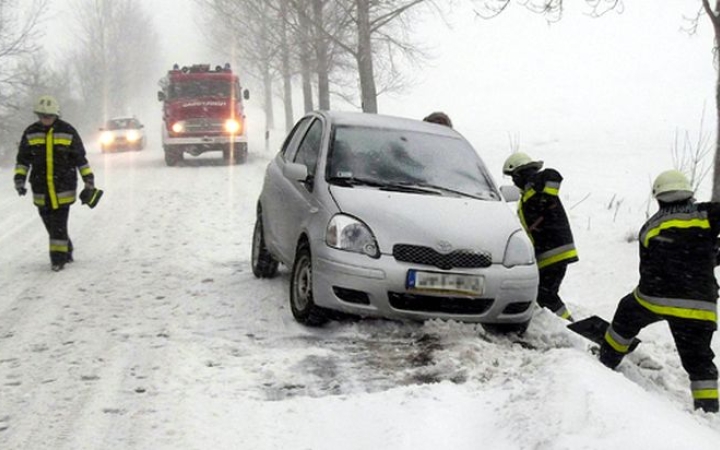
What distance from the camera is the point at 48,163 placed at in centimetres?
766

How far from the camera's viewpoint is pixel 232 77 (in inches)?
782

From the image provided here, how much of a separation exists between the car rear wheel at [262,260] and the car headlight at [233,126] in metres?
12.2

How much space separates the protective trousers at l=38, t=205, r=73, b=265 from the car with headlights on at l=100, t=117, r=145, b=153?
68.1 feet

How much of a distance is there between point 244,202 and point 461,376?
8814 mm

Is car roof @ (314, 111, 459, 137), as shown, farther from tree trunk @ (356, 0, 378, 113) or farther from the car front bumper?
tree trunk @ (356, 0, 378, 113)

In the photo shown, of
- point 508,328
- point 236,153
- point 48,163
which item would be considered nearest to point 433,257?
point 508,328

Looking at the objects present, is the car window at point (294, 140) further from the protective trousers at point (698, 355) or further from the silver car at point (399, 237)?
the protective trousers at point (698, 355)

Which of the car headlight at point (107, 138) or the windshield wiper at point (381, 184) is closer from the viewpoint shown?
the windshield wiper at point (381, 184)

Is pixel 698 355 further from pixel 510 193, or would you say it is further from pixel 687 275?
pixel 510 193

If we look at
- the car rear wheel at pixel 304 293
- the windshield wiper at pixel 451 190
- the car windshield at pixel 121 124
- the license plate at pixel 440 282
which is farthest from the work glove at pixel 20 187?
the car windshield at pixel 121 124

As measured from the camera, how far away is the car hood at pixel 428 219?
200 inches

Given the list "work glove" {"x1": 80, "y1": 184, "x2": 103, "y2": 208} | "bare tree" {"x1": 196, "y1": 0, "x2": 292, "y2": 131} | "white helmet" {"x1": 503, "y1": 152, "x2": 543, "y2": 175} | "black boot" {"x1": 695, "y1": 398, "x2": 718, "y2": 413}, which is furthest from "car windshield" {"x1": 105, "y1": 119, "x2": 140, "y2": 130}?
"black boot" {"x1": 695, "y1": 398, "x2": 718, "y2": 413}

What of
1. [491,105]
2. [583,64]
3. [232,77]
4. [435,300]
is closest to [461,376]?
[435,300]

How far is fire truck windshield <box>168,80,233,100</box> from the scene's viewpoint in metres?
19.4
